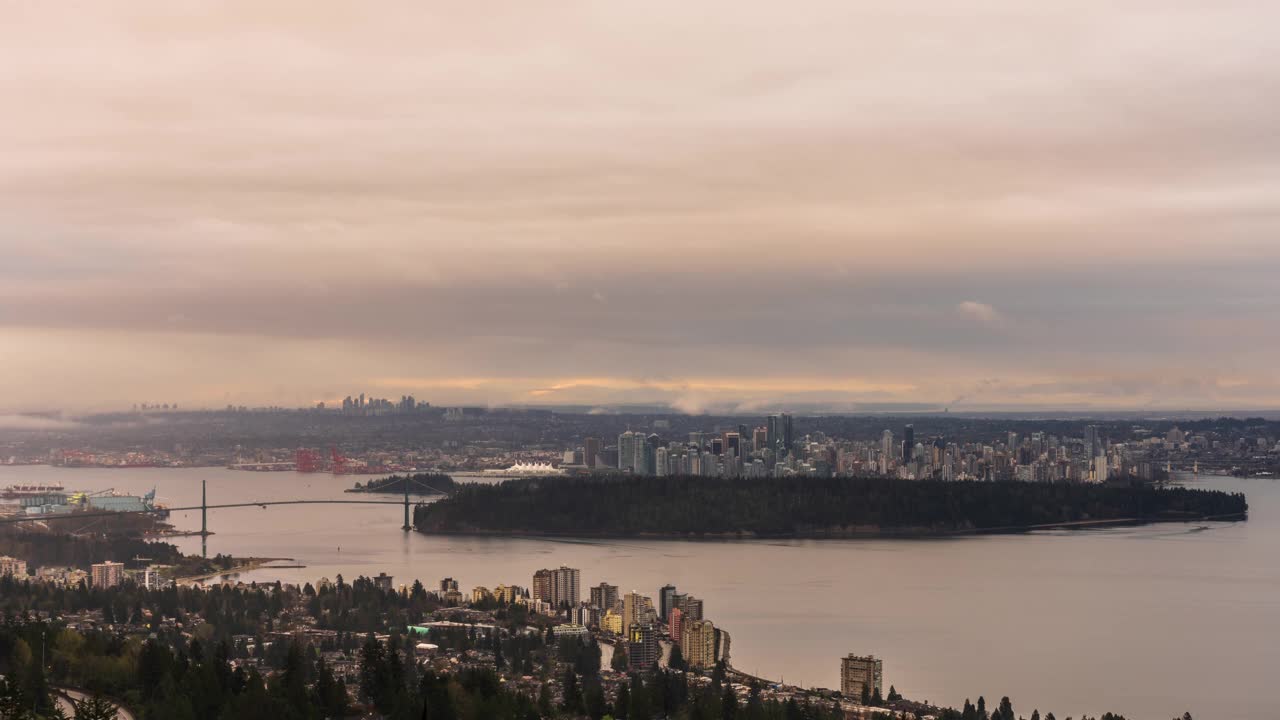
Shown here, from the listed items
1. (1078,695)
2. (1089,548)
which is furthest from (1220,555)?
(1078,695)

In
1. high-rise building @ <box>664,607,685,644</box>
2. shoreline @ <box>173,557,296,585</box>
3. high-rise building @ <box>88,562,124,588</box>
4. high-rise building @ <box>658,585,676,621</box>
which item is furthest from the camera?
shoreline @ <box>173,557,296,585</box>

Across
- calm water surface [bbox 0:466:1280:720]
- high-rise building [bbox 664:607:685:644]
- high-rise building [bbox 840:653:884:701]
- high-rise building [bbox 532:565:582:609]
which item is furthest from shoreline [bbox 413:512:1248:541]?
high-rise building [bbox 840:653:884:701]

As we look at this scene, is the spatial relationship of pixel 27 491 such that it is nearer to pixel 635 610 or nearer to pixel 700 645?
pixel 635 610

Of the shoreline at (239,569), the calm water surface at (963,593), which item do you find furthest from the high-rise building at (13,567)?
the calm water surface at (963,593)

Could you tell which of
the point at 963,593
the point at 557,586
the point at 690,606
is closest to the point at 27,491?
the point at 557,586

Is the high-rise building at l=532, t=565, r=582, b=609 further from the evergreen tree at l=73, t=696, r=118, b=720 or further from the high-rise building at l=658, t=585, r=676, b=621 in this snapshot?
the evergreen tree at l=73, t=696, r=118, b=720

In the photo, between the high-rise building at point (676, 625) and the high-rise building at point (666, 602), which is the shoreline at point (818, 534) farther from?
the high-rise building at point (676, 625)
